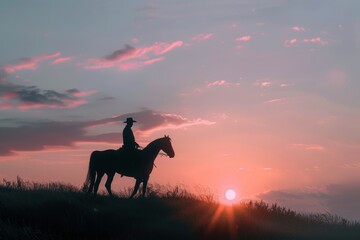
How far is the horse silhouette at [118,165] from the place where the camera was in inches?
947

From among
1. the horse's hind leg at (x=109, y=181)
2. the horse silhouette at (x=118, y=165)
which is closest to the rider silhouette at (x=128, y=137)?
the horse silhouette at (x=118, y=165)

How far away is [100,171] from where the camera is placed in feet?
79.7

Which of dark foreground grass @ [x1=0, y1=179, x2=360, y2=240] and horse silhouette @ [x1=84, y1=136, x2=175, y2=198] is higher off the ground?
horse silhouette @ [x1=84, y1=136, x2=175, y2=198]

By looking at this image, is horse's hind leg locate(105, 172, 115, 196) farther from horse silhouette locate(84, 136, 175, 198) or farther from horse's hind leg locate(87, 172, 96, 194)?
horse's hind leg locate(87, 172, 96, 194)

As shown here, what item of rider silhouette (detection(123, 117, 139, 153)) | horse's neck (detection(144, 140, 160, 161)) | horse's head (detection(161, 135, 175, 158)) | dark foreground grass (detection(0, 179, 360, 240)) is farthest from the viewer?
horse's head (detection(161, 135, 175, 158))

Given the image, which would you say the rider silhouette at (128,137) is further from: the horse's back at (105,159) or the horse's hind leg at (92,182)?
the horse's hind leg at (92,182)

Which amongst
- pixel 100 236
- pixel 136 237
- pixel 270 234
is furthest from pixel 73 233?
pixel 270 234

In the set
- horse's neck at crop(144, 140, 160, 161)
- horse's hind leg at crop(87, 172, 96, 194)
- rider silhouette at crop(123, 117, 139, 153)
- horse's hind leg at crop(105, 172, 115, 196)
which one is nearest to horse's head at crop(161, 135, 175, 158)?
horse's neck at crop(144, 140, 160, 161)

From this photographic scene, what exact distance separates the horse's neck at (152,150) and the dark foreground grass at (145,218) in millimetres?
1552

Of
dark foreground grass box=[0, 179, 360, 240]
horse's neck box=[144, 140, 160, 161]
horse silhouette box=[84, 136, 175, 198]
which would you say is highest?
horse's neck box=[144, 140, 160, 161]

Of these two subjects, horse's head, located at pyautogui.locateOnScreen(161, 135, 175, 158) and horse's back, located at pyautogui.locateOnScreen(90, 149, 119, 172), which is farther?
horse's head, located at pyautogui.locateOnScreen(161, 135, 175, 158)

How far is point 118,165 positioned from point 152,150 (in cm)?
159

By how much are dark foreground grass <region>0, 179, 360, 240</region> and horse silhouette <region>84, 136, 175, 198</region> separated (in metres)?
0.82

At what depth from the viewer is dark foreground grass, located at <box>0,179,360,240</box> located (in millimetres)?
16859
